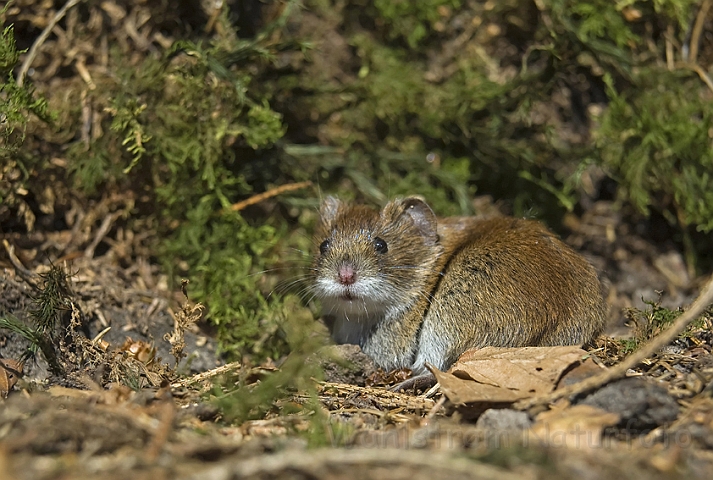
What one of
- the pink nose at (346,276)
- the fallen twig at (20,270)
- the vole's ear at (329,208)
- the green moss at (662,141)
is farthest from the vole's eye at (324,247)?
the green moss at (662,141)

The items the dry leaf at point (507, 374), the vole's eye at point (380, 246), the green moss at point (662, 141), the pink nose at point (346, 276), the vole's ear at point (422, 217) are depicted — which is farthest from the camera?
the green moss at point (662, 141)

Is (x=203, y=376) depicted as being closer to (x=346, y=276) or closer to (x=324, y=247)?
(x=346, y=276)

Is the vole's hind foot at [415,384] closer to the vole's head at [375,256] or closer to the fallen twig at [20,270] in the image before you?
the vole's head at [375,256]

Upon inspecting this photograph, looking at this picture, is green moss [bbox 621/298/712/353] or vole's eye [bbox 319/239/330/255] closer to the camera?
green moss [bbox 621/298/712/353]

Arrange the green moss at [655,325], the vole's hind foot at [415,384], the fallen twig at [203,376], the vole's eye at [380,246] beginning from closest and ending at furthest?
the fallen twig at [203,376]
the green moss at [655,325]
the vole's hind foot at [415,384]
the vole's eye at [380,246]

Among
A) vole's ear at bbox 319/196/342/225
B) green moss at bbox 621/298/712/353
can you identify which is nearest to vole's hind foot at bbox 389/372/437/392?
green moss at bbox 621/298/712/353

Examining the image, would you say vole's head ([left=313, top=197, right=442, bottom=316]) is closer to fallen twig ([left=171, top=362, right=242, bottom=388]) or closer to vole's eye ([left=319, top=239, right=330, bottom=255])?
vole's eye ([left=319, top=239, right=330, bottom=255])
